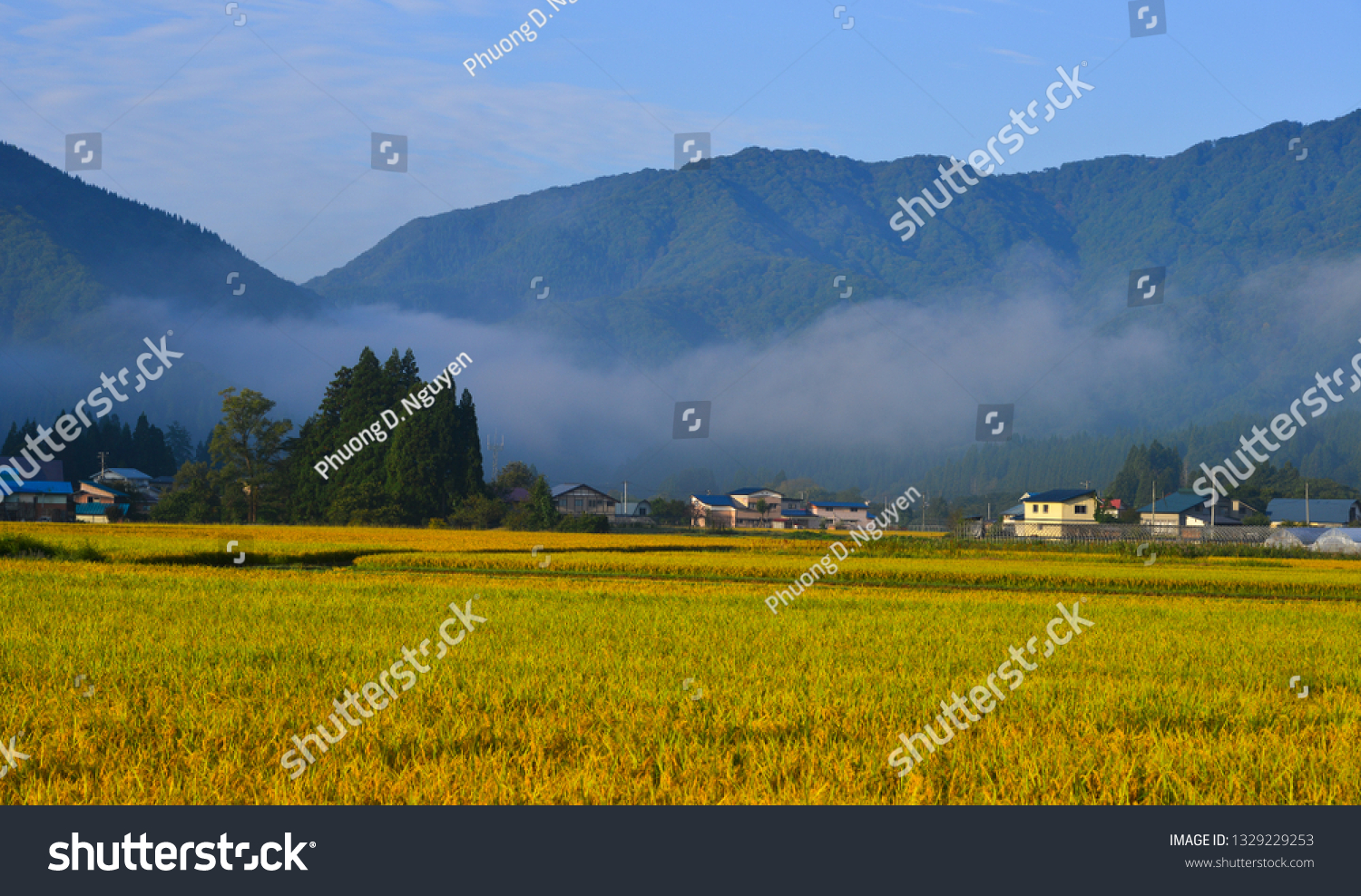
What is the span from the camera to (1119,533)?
294 ft

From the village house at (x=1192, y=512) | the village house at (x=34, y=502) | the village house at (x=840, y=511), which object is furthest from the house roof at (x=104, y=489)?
the village house at (x=1192, y=512)

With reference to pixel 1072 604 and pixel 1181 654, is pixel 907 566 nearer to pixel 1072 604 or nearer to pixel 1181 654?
pixel 1072 604

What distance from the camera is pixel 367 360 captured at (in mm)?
98125

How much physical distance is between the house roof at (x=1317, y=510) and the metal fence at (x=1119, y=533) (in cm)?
3464

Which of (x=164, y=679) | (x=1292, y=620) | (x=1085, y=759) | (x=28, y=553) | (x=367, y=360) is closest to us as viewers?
(x=1085, y=759)

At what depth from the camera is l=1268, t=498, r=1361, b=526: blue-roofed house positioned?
128087 millimetres

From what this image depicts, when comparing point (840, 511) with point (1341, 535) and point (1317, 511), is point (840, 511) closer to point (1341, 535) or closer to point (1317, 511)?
point (1317, 511)

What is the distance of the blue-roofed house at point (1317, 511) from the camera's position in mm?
128087

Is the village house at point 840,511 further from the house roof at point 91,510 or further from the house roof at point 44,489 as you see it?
the house roof at point 44,489

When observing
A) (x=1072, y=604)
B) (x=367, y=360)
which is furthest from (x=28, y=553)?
(x=367, y=360)

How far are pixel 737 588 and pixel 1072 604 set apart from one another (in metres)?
10.2

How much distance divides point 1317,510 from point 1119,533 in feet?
196

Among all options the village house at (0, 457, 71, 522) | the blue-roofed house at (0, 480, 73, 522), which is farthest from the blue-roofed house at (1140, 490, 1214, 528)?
the village house at (0, 457, 71, 522)

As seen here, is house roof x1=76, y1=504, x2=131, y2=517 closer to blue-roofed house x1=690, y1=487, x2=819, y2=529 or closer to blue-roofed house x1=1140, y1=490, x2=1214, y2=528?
blue-roofed house x1=690, y1=487, x2=819, y2=529
